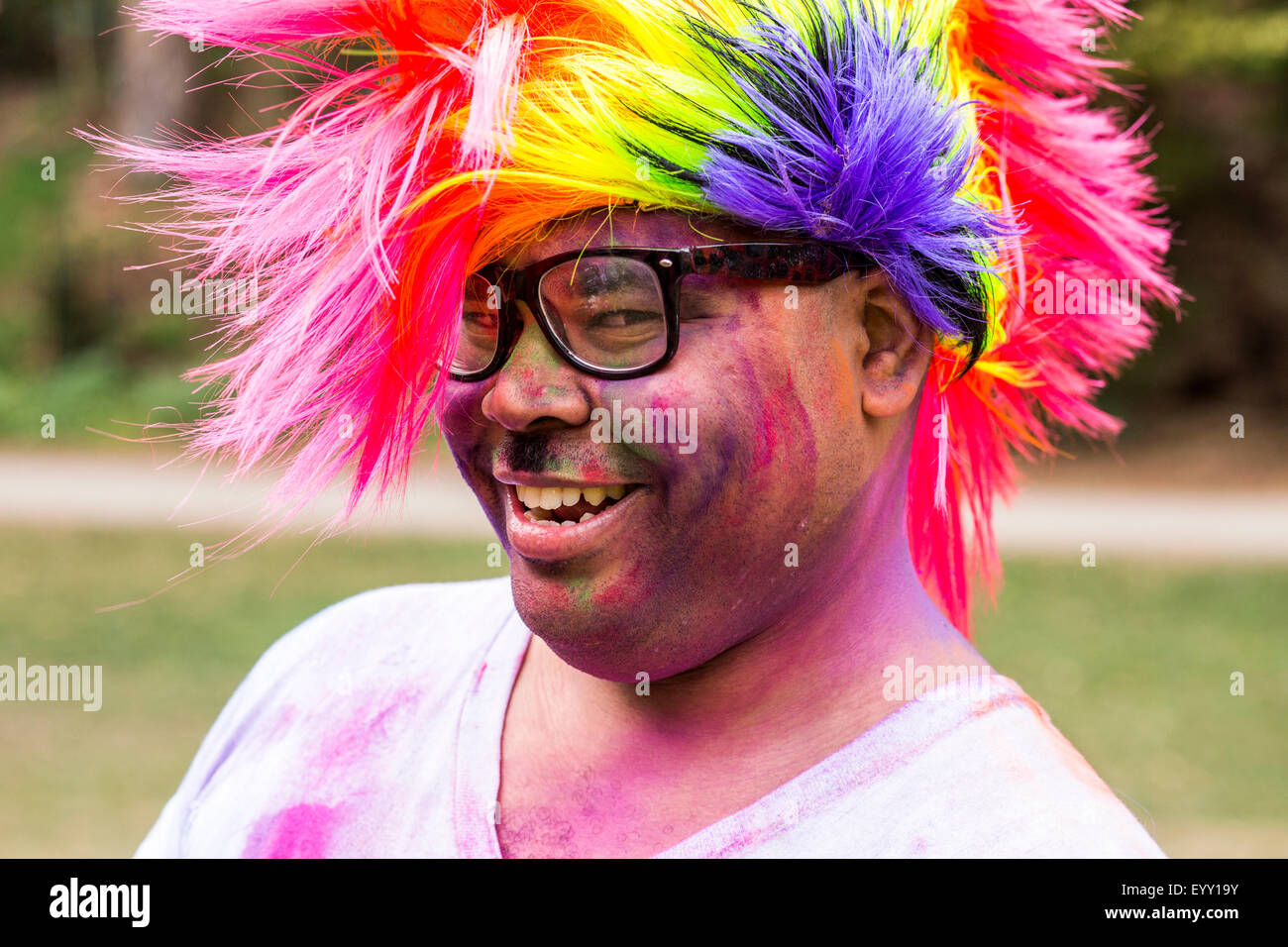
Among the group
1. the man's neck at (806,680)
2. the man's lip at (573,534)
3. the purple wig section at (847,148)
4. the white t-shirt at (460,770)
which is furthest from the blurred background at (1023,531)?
the man's lip at (573,534)

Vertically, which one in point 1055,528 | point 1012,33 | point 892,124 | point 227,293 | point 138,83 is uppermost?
point 138,83

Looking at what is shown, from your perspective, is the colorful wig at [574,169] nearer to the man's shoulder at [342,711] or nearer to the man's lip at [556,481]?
the man's lip at [556,481]

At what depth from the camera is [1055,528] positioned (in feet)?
38.0

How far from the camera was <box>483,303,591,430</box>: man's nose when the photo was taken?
1555mm

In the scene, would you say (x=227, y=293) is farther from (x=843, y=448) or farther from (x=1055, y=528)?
(x=1055, y=528)

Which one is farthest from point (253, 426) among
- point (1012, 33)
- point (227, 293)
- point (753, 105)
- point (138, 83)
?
point (138, 83)

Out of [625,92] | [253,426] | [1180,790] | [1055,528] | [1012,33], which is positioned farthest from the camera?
[1055,528]

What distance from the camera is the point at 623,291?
1543 mm

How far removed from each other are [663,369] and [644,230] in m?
0.16

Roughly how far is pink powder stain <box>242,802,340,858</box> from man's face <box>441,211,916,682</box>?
472mm

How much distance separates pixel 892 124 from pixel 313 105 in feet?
2.33

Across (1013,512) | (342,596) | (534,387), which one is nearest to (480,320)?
(534,387)

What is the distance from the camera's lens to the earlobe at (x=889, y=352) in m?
1.66

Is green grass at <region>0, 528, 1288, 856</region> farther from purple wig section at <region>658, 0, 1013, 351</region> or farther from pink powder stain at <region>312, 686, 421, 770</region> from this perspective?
purple wig section at <region>658, 0, 1013, 351</region>
